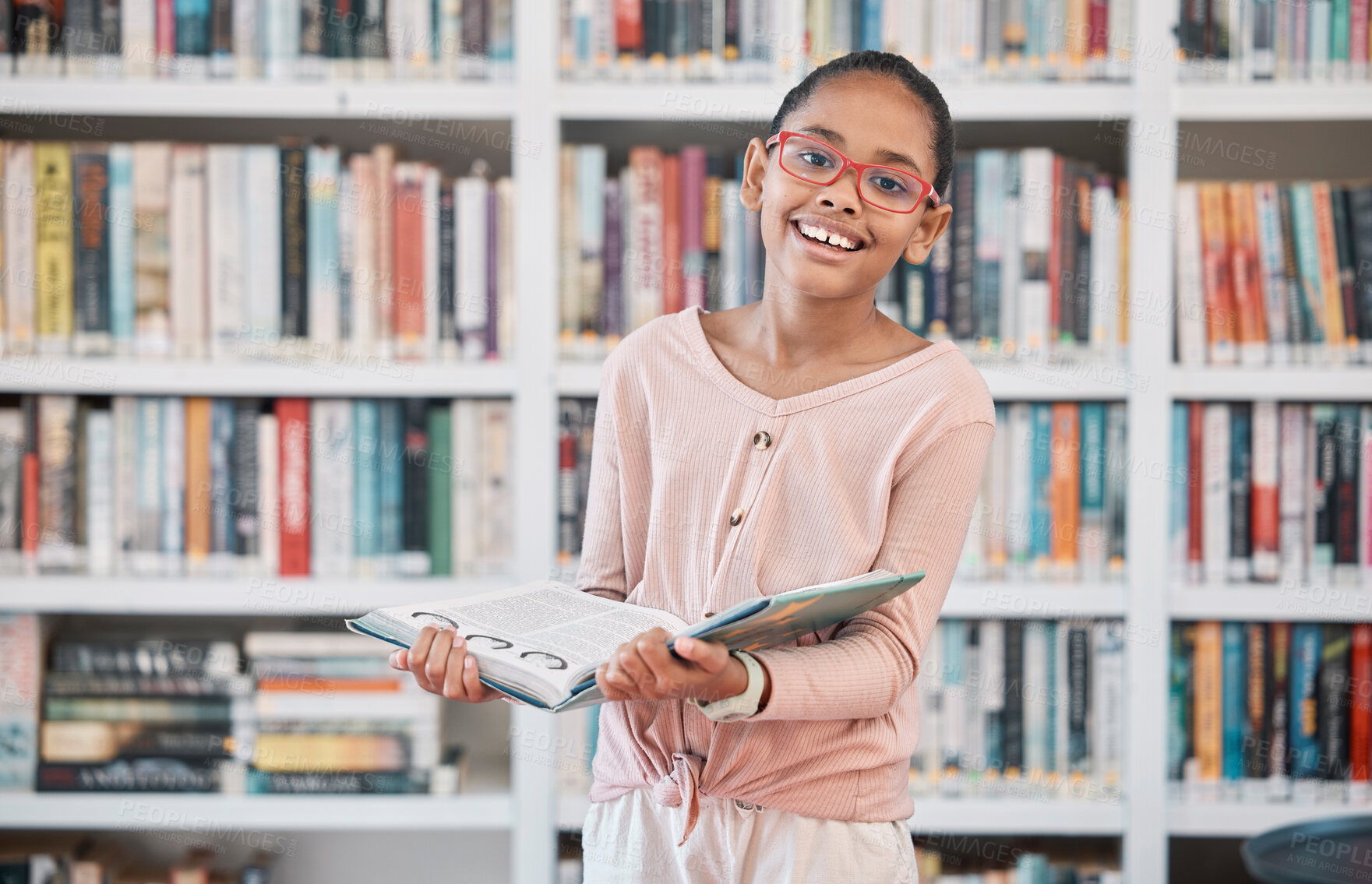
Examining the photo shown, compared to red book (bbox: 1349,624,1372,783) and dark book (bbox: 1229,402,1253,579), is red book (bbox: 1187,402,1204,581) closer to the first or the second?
dark book (bbox: 1229,402,1253,579)

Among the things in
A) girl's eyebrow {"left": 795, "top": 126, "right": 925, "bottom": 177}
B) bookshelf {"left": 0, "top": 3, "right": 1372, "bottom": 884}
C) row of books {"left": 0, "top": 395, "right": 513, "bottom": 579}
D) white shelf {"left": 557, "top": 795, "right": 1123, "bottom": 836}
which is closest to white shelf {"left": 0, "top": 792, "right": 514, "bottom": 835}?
bookshelf {"left": 0, "top": 3, "right": 1372, "bottom": 884}

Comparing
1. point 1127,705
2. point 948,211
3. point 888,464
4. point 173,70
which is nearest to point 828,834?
point 888,464

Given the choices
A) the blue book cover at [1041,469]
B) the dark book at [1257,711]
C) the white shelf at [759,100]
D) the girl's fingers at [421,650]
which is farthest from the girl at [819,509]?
the dark book at [1257,711]

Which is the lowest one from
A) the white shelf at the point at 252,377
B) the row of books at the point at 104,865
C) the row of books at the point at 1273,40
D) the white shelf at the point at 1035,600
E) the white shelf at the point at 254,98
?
the row of books at the point at 104,865

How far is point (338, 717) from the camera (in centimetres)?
161

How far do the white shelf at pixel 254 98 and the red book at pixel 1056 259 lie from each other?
2.70 feet

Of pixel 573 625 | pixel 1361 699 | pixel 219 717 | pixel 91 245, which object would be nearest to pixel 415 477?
pixel 219 717

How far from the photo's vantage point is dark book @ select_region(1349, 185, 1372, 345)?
59.9 inches

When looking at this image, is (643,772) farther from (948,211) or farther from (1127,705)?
(1127,705)

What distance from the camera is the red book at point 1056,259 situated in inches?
61.1

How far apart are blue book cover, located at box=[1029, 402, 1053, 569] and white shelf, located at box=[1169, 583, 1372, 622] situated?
0.20m

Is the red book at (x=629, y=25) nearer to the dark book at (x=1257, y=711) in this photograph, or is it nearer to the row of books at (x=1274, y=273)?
the row of books at (x=1274, y=273)

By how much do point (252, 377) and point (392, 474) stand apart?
25 centimetres

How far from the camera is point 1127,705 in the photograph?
1.57 m
